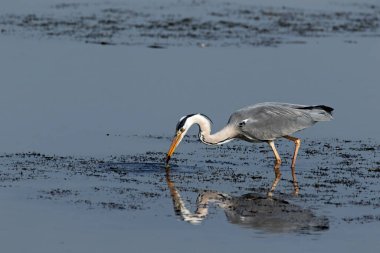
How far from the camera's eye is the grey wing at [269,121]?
1452 centimetres

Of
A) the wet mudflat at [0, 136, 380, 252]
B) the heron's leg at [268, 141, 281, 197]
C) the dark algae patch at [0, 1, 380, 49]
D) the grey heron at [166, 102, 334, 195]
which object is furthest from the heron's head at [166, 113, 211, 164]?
the dark algae patch at [0, 1, 380, 49]

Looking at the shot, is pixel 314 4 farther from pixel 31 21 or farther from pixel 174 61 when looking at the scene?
pixel 174 61

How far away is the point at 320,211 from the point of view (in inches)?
466

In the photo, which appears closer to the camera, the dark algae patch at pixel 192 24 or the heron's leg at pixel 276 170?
the heron's leg at pixel 276 170

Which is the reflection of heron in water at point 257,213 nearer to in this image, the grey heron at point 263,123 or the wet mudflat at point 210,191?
the wet mudflat at point 210,191

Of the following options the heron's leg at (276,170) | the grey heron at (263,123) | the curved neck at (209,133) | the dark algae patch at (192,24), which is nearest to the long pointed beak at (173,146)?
the grey heron at (263,123)

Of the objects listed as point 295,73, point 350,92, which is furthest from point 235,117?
point 295,73

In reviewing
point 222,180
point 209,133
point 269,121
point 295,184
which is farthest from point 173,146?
point 295,184

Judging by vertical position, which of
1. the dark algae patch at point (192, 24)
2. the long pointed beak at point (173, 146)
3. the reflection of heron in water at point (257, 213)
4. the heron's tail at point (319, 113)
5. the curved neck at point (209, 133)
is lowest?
the reflection of heron in water at point (257, 213)

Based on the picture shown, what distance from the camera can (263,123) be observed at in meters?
14.6

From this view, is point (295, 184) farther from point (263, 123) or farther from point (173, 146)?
point (173, 146)

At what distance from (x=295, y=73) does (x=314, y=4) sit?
1306 centimetres

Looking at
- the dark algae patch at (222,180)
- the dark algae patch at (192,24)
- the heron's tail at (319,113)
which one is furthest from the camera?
the dark algae patch at (192,24)

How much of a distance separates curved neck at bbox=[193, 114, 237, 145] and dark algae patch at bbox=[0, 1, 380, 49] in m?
10.4
